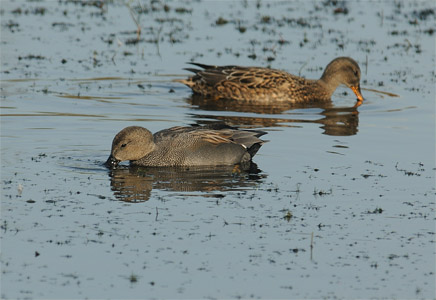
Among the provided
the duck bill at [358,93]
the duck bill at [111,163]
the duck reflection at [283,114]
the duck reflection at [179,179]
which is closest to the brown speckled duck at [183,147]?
the duck bill at [111,163]

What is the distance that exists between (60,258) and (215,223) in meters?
1.79

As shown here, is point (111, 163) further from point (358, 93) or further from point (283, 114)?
point (358, 93)

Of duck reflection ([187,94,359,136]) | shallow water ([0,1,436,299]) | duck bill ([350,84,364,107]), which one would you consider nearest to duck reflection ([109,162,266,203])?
shallow water ([0,1,436,299])

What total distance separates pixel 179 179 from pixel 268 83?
6384 mm

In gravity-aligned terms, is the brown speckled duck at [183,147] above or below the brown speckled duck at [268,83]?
below

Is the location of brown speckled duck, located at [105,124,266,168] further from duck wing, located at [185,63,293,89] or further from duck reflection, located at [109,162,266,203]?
duck wing, located at [185,63,293,89]

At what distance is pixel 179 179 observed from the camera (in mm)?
11461

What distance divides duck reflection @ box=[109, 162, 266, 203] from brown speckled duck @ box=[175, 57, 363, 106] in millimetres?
5182

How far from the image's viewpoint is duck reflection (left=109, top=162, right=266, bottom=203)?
1082 centimetres

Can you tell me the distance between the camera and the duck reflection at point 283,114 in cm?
1534

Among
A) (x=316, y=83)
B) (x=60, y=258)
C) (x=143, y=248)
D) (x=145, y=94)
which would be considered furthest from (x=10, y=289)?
(x=316, y=83)

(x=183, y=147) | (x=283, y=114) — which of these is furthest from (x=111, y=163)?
(x=283, y=114)

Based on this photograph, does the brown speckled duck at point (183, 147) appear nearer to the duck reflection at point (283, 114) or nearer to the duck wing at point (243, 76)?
the duck reflection at point (283, 114)

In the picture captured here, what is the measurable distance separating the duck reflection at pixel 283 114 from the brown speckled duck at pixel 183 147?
8.26 feet
